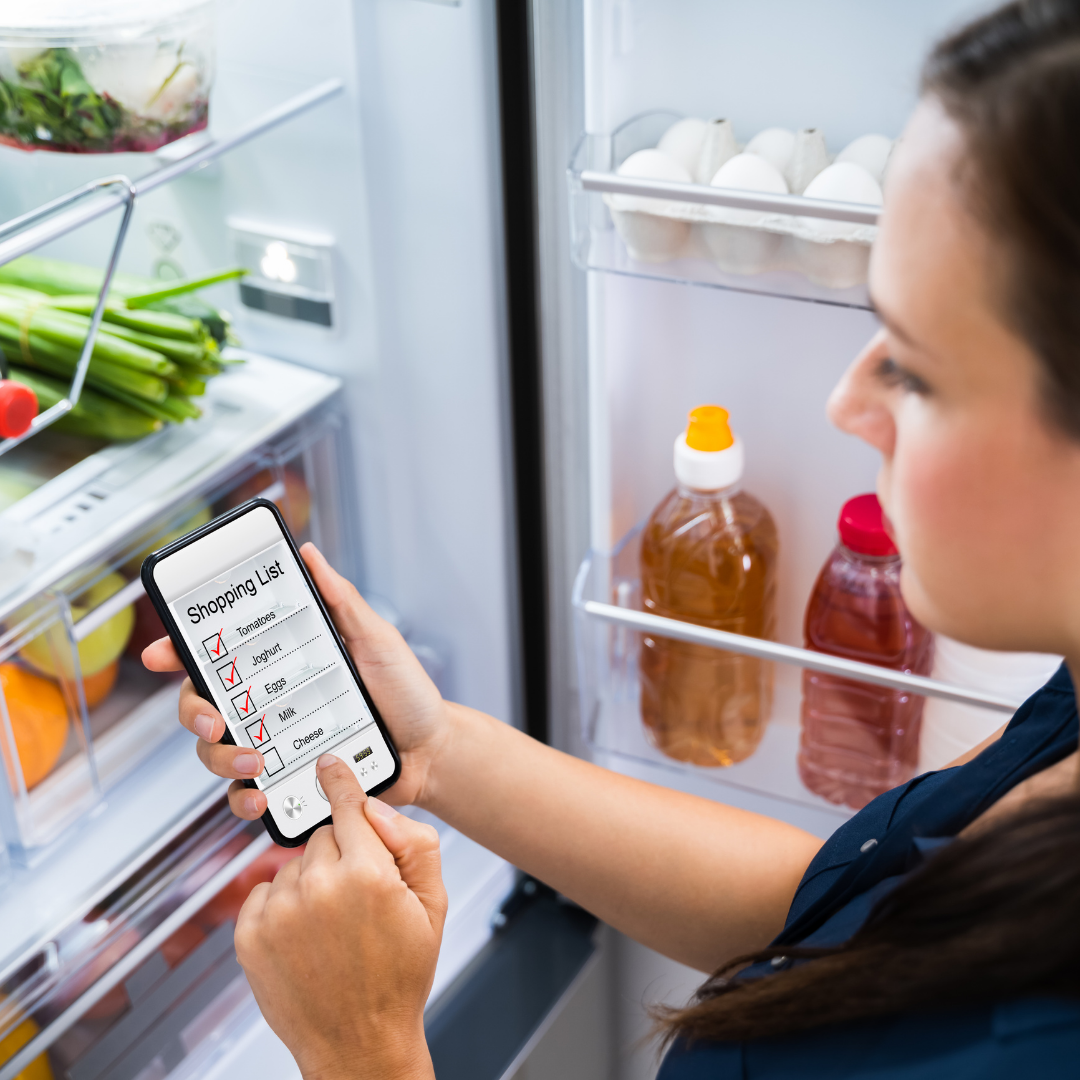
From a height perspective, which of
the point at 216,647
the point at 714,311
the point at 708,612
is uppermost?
the point at 714,311

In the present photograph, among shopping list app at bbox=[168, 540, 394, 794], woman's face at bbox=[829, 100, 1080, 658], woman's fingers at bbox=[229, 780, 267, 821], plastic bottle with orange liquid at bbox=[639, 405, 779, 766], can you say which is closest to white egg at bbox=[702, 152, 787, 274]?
plastic bottle with orange liquid at bbox=[639, 405, 779, 766]

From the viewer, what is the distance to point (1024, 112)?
379 millimetres

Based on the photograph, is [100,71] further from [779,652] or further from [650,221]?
[779,652]

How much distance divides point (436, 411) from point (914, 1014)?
568 millimetres

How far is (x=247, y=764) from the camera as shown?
2.12 ft

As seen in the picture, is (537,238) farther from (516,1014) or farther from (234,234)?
(516,1014)

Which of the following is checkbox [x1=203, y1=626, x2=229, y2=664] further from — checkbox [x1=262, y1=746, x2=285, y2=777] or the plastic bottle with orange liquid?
the plastic bottle with orange liquid

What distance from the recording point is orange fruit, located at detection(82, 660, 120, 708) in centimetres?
85

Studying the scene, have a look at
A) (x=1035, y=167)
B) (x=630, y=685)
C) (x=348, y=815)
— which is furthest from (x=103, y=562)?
(x=1035, y=167)

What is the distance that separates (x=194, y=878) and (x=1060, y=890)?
0.64 m

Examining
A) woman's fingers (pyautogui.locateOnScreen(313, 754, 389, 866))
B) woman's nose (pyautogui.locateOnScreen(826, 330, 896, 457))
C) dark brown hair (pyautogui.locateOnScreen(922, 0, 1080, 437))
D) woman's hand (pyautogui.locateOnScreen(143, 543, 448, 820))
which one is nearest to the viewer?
dark brown hair (pyautogui.locateOnScreen(922, 0, 1080, 437))

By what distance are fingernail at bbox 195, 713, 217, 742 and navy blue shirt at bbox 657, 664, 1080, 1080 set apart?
11.8 inches

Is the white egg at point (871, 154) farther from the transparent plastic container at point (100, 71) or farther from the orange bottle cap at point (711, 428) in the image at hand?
the transparent plastic container at point (100, 71)

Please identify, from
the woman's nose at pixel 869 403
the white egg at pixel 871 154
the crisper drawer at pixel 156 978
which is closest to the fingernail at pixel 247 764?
the crisper drawer at pixel 156 978
